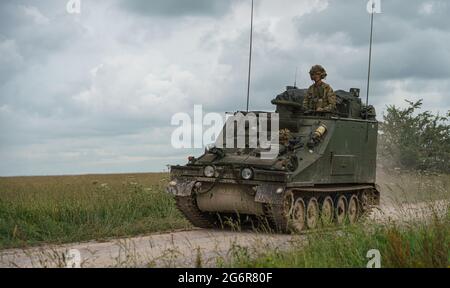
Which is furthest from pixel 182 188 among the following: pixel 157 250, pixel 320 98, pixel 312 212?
pixel 320 98

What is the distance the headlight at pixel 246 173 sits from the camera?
12375mm

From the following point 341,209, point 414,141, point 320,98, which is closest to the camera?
point 341,209

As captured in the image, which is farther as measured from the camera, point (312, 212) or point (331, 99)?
point (331, 99)

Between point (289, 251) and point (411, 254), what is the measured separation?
1.40m

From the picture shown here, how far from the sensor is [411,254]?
25.9ft

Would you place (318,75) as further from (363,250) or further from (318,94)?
(363,250)

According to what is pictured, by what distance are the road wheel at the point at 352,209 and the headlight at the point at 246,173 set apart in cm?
363

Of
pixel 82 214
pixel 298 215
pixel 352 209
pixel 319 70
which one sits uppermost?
pixel 319 70

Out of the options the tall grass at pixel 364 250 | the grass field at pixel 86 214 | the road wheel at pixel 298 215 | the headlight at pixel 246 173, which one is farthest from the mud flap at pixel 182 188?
the tall grass at pixel 364 250

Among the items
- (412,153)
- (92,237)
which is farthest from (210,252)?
(412,153)

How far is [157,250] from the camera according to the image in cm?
972

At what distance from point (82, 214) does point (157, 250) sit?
365cm
